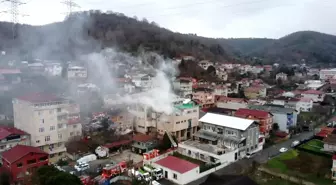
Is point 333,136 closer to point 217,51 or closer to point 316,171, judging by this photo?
point 316,171

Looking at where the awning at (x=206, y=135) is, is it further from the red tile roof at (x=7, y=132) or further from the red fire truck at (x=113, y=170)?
the red tile roof at (x=7, y=132)

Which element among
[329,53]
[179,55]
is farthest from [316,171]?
[329,53]

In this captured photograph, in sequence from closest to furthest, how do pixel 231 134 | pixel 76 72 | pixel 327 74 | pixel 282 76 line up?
pixel 231 134
pixel 76 72
pixel 282 76
pixel 327 74

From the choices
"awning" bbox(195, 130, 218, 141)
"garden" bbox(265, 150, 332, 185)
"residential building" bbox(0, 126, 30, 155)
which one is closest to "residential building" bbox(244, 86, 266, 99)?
"awning" bbox(195, 130, 218, 141)

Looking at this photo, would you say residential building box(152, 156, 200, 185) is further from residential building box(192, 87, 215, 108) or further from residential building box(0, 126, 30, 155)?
residential building box(192, 87, 215, 108)

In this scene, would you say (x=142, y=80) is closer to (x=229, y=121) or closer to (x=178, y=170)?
(x=229, y=121)

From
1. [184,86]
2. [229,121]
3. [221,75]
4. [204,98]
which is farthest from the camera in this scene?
[221,75]

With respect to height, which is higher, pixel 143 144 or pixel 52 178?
pixel 52 178

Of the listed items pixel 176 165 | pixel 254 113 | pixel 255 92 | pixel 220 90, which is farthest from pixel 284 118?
pixel 255 92

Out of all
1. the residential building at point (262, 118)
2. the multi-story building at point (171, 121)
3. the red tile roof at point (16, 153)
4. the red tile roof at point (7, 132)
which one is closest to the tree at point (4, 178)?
the red tile roof at point (16, 153)
